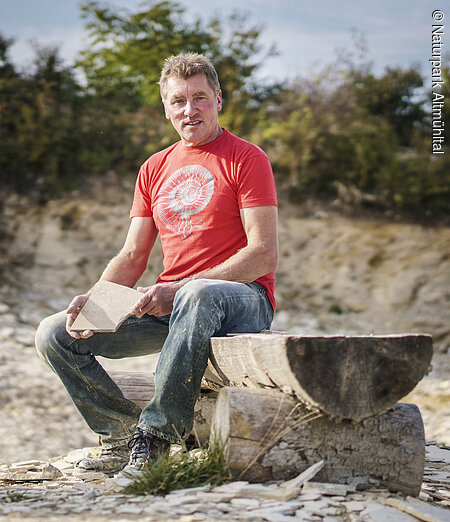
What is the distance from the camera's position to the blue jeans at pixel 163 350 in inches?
107

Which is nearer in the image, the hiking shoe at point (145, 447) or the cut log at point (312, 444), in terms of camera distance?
the cut log at point (312, 444)

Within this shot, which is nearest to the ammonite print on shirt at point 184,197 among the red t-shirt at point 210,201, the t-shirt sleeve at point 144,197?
the red t-shirt at point 210,201

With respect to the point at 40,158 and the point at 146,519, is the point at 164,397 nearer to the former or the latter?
the point at 146,519

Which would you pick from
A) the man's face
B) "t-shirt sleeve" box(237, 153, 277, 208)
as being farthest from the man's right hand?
the man's face

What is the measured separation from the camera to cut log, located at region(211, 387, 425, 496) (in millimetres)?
2535

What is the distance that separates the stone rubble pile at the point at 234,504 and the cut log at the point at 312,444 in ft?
0.25

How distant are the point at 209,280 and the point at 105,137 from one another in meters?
7.57

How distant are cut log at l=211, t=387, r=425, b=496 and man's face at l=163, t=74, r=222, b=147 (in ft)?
5.09

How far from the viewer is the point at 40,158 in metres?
9.67

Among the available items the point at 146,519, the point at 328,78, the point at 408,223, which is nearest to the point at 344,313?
the point at 408,223

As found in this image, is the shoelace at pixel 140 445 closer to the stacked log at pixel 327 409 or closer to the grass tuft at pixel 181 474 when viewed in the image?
the grass tuft at pixel 181 474

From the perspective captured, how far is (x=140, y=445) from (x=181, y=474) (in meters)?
0.30

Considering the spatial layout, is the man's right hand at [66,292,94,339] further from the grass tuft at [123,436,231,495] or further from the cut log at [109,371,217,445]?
the grass tuft at [123,436,231,495]

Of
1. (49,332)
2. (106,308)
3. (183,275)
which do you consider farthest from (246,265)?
(49,332)
